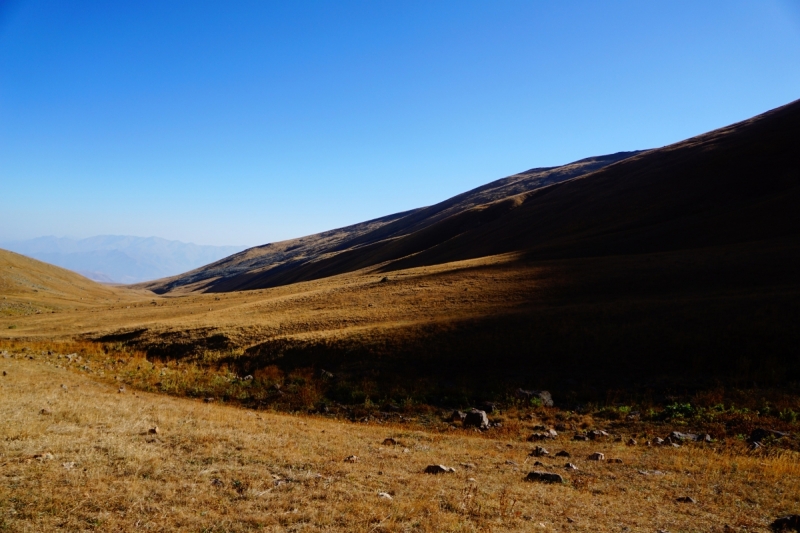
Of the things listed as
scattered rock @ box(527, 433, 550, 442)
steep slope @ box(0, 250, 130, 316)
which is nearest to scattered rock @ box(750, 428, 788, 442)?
scattered rock @ box(527, 433, 550, 442)

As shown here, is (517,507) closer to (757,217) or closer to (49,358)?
(49,358)

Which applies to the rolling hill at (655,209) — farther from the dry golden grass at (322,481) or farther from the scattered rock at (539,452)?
the dry golden grass at (322,481)

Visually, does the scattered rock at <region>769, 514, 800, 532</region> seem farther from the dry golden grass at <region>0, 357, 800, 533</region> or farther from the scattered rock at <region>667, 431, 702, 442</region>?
the scattered rock at <region>667, 431, 702, 442</region>

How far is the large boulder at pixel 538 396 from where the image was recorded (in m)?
20.5

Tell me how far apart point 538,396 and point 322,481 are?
13849mm

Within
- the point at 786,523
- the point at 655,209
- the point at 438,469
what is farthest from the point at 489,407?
the point at 655,209

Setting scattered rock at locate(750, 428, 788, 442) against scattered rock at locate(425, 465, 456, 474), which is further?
scattered rock at locate(750, 428, 788, 442)

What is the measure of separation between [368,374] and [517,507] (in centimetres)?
1614

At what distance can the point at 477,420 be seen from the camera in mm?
18594

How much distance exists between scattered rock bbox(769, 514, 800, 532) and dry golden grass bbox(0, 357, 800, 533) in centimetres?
44

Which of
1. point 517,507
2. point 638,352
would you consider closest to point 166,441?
point 517,507

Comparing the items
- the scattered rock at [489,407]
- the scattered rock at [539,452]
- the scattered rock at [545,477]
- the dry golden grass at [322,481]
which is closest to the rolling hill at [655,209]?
the scattered rock at [489,407]

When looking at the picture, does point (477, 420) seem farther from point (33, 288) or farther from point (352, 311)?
point (33, 288)

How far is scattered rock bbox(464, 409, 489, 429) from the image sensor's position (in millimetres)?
18375
